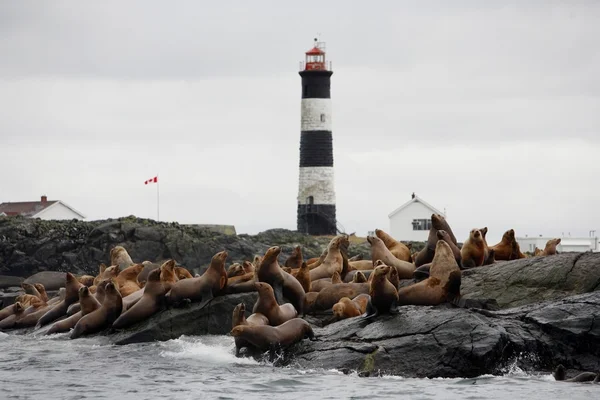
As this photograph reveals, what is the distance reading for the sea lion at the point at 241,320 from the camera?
1583 centimetres

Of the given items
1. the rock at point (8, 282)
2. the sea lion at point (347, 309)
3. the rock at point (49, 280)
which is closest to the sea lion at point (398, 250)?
the sea lion at point (347, 309)

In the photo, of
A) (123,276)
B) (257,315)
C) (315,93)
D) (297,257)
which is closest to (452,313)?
(257,315)

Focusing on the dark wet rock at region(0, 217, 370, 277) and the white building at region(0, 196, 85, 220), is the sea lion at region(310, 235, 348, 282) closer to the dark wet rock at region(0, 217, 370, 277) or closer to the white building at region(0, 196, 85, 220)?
the dark wet rock at region(0, 217, 370, 277)

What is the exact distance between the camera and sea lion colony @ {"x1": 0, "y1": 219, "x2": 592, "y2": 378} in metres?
16.0

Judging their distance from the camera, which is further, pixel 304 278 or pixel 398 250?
pixel 398 250

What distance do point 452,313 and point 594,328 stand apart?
1.91 meters

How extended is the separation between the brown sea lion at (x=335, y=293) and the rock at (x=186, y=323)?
3.72ft

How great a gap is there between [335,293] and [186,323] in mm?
2507

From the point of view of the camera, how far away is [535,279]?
59.1 ft

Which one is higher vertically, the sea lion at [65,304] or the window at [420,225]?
the window at [420,225]

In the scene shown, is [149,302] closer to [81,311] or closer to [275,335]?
[81,311]

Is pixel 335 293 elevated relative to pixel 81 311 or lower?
elevated

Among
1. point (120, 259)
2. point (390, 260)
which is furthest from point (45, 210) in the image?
point (390, 260)

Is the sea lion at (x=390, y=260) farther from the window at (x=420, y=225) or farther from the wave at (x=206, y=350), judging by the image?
the window at (x=420, y=225)
